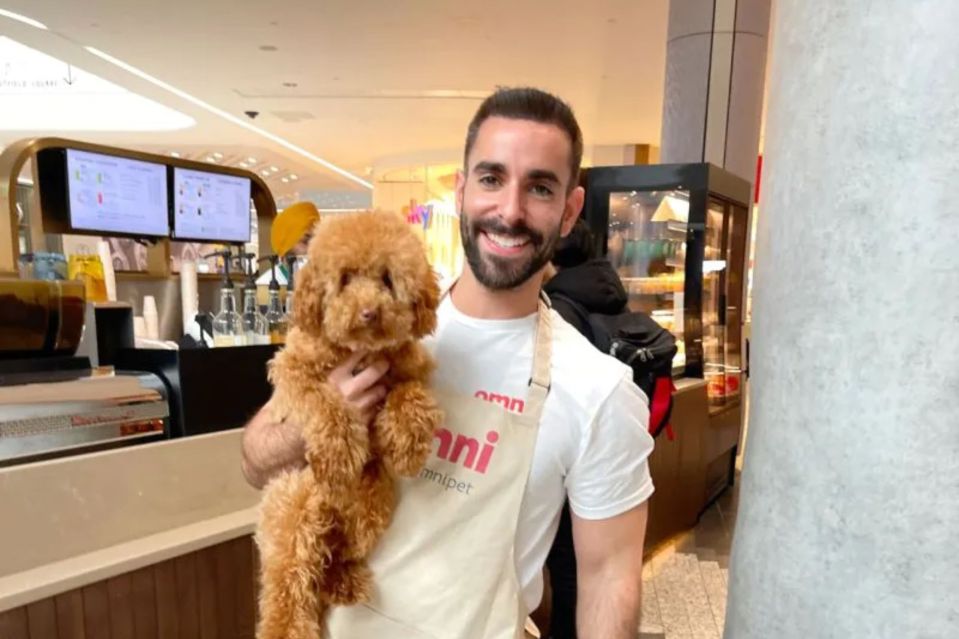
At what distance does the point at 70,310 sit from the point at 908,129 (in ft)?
7.09

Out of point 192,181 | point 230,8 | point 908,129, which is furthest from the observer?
point 230,8

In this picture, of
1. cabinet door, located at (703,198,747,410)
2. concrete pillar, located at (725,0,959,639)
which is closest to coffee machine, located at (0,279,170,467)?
concrete pillar, located at (725,0,959,639)

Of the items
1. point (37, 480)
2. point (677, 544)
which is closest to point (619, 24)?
point (677, 544)

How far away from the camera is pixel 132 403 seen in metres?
1.89

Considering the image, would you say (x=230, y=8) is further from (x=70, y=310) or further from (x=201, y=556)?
(x=201, y=556)

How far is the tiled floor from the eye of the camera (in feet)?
10.1

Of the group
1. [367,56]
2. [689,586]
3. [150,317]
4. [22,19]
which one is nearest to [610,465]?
[150,317]

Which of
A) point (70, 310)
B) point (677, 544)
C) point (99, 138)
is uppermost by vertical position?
point (99, 138)

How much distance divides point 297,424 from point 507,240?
508 millimetres

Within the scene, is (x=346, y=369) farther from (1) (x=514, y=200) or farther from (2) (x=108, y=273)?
(2) (x=108, y=273)

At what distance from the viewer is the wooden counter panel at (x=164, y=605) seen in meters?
1.57

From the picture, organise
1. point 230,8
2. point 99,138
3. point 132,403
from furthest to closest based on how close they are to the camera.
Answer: point 99,138 → point 230,8 → point 132,403

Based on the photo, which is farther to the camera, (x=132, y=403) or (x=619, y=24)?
(x=619, y=24)

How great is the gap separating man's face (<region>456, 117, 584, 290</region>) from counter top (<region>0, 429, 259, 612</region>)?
130cm
